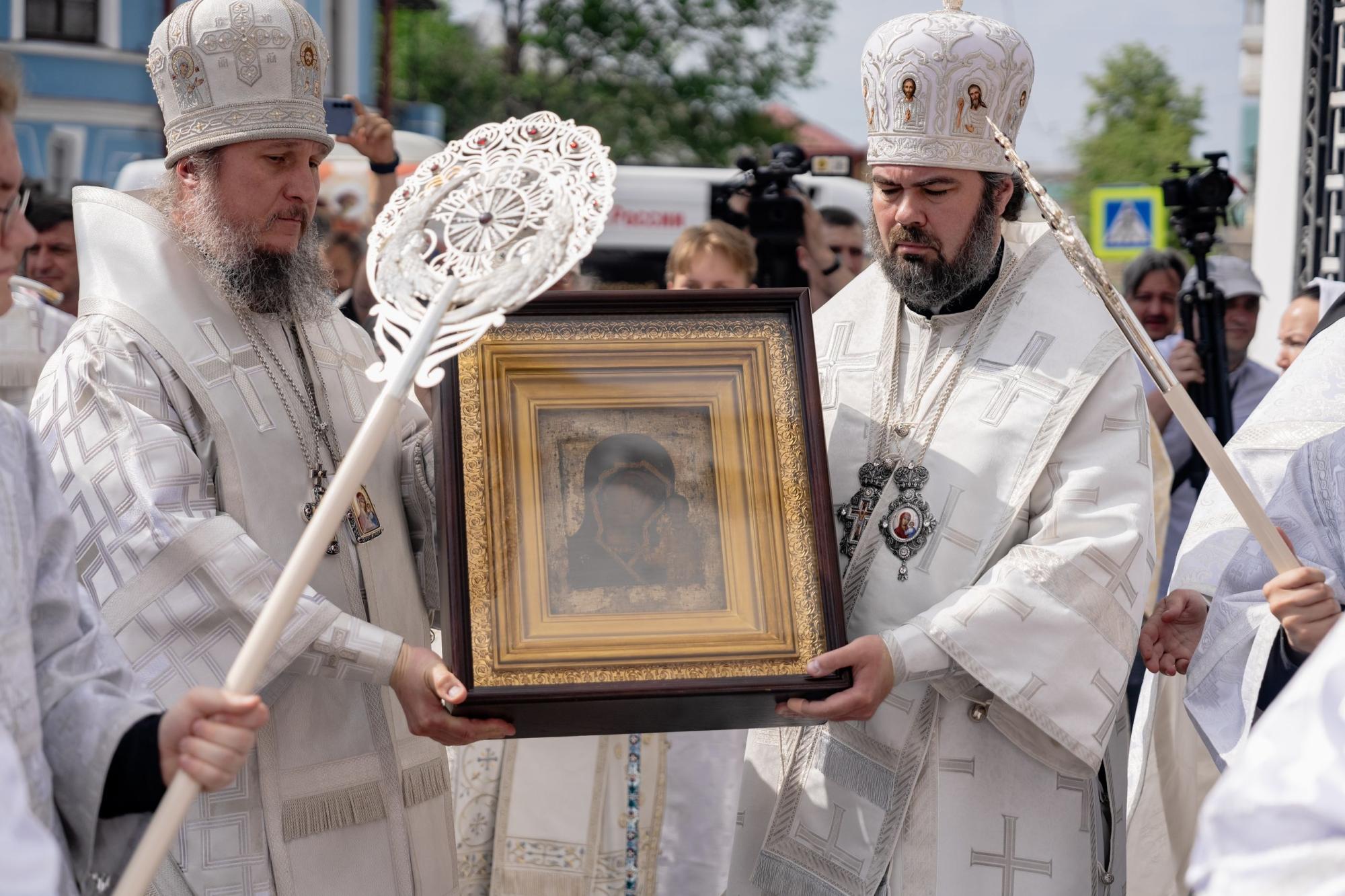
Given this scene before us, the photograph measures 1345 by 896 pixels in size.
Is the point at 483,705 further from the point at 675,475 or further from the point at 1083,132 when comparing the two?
the point at 1083,132

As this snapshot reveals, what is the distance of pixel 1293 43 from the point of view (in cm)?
848

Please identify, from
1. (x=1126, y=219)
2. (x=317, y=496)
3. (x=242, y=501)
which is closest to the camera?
(x=242, y=501)

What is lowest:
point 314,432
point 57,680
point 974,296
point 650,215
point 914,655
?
point 914,655

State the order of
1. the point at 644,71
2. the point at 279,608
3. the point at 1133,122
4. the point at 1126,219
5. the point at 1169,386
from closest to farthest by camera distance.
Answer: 1. the point at 279,608
2. the point at 1169,386
3. the point at 1126,219
4. the point at 644,71
5. the point at 1133,122

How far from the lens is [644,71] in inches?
1570

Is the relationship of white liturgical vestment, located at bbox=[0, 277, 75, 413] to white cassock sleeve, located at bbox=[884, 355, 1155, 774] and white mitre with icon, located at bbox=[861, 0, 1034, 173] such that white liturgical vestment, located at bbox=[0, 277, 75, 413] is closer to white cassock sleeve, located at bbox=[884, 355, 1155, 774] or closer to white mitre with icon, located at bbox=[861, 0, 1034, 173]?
white mitre with icon, located at bbox=[861, 0, 1034, 173]

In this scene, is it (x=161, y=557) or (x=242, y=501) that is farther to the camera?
(x=242, y=501)

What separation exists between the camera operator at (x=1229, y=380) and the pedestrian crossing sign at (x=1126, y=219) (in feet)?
17.4

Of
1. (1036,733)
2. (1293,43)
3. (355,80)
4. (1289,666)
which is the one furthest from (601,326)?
(355,80)

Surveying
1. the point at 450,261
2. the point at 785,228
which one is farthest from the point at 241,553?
the point at 785,228

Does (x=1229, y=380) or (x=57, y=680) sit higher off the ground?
(x=1229, y=380)

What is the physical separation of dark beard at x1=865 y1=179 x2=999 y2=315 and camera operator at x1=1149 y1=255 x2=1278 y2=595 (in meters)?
2.71

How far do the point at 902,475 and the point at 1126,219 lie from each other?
10311mm

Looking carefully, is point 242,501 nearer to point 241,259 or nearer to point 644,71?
point 241,259
